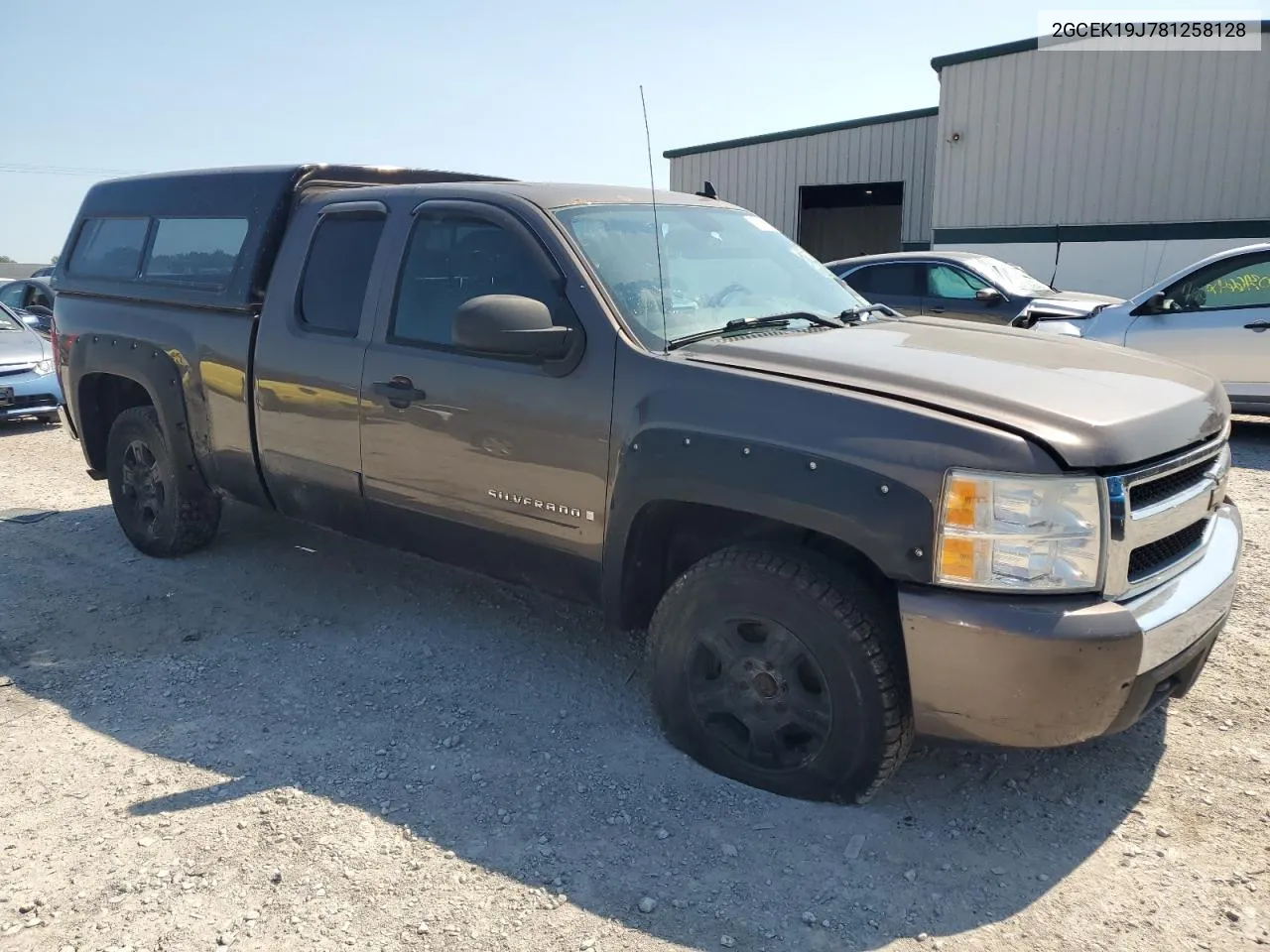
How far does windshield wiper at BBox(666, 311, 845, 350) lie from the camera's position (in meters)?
3.30

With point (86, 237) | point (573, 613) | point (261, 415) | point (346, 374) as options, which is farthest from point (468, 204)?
point (86, 237)

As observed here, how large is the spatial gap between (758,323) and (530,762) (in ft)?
5.55

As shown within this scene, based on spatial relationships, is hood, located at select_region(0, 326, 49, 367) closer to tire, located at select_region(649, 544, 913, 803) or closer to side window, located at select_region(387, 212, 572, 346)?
side window, located at select_region(387, 212, 572, 346)

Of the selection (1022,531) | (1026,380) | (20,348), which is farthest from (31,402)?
(1022,531)

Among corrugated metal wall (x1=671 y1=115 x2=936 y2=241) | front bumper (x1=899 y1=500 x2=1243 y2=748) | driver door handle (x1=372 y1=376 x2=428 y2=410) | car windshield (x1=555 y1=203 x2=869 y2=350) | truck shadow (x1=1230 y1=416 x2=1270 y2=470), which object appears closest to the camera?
front bumper (x1=899 y1=500 x2=1243 y2=748)

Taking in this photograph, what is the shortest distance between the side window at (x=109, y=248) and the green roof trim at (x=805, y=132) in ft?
52.9

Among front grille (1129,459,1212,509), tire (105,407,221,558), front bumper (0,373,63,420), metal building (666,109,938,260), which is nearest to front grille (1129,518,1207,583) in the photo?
front grille (1129,459,1212,509)

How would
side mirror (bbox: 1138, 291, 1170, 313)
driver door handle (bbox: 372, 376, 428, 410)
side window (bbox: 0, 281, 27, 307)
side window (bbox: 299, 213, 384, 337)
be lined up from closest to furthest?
1. driver door handle (bbox: 372, 376, 428, 410)
2. side window (bbox: 299, 213, 384, 337)
3. side mirror (bbox: 1138, 291, 1170, 313)
4. side window (bbox: 0, 281, 27, 307)

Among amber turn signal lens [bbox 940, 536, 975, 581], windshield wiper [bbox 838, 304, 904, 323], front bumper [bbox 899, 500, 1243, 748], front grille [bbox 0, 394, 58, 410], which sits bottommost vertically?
front grille [bbox 0, 394, 58, 410]

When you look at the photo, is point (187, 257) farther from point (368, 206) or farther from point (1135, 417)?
point (1135, 417)

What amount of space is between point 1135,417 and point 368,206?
2.99 metres

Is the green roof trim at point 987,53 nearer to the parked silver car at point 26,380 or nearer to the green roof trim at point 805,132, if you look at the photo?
the green roof trim at point 805,132

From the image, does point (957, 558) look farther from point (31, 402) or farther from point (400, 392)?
point (31, 402)

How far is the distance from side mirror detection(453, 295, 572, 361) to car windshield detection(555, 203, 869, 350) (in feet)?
0.90
